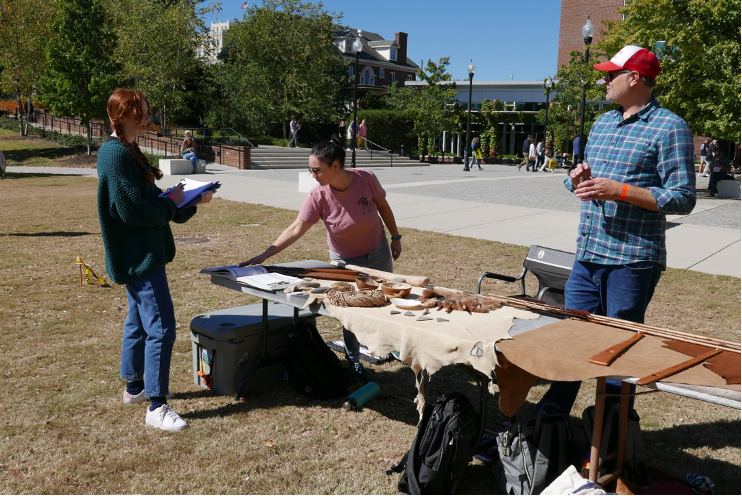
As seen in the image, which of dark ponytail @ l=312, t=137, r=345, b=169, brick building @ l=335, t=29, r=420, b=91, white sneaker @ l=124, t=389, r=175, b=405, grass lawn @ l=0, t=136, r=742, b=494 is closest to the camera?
grass lawn @ l=0, t=136, r=742, b=494

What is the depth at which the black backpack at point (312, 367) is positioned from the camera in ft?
14.3

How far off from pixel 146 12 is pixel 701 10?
24397mm

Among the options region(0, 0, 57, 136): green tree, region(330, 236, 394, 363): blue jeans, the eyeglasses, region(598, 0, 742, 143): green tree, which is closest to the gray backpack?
the eyeglasses

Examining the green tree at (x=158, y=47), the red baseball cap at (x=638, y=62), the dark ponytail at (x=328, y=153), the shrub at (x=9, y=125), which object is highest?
the green tree at (x=158, y=47)

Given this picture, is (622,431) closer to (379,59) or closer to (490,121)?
(490,121)

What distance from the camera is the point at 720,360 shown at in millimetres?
2396

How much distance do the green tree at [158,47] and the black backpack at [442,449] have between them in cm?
2943

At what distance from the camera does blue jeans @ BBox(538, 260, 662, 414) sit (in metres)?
3.12

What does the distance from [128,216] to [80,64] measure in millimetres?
28965

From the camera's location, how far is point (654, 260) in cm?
311

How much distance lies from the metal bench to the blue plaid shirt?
169cm

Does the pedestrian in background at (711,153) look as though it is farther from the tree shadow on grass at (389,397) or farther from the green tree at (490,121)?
the green tree at (490,121)

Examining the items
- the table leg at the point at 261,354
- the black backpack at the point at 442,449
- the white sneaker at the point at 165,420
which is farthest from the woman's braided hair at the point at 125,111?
the black backpack at the point at 442,449

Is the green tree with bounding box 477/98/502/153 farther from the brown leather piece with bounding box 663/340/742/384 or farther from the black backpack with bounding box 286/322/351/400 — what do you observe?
the brown leather piece with bounding box 663/340/742/384
